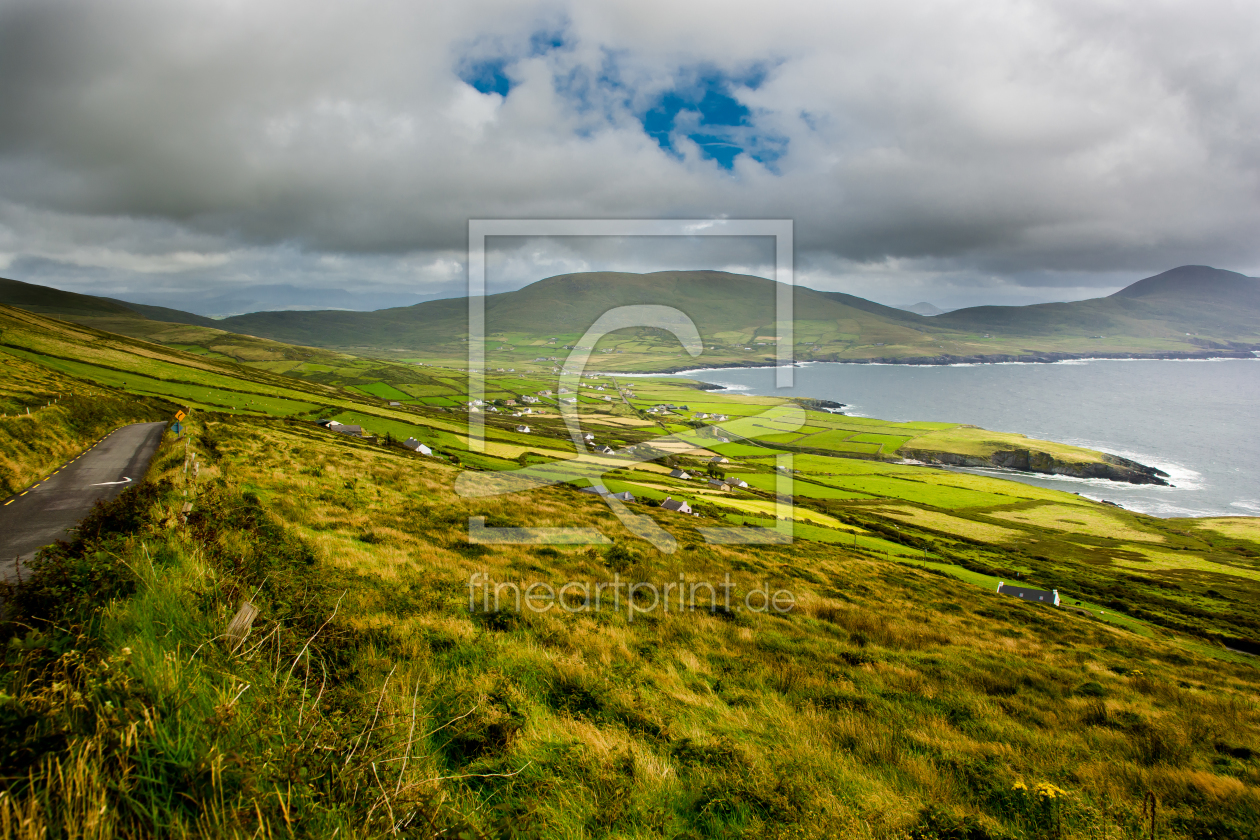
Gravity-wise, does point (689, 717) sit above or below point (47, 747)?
below

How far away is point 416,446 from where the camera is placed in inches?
2522

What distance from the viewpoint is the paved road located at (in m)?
14.0

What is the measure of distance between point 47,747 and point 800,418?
15223 cm

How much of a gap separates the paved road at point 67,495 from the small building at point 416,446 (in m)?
27.2

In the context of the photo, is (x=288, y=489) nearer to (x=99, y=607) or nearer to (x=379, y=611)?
(x=379, y=611)

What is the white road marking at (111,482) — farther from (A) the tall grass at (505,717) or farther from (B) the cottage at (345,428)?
(B) the cottage at (345,428)

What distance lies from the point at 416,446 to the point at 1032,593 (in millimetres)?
64272

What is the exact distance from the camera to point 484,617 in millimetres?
9430

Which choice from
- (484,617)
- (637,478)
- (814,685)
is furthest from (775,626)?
(637,478)

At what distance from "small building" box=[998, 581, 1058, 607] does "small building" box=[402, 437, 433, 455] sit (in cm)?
5806

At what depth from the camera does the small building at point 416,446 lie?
61.1m

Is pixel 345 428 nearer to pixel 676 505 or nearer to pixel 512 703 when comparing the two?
pixel 676 505

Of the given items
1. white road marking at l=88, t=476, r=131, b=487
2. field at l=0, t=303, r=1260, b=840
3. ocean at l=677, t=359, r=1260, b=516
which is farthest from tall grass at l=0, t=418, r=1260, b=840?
ocean at l=677, t=359, r=1260, b=516

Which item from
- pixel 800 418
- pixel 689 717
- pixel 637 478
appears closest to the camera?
pixel 689 717
